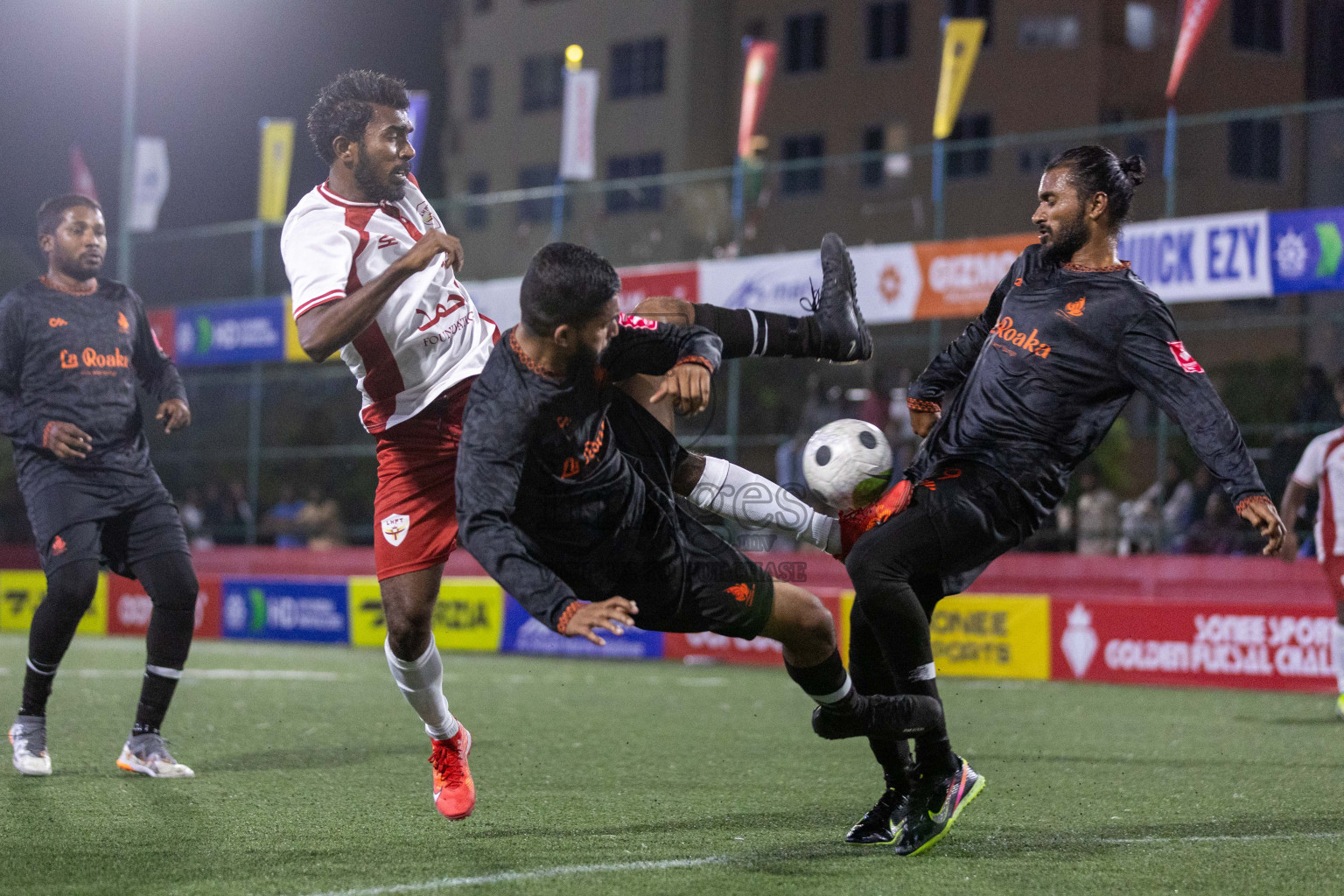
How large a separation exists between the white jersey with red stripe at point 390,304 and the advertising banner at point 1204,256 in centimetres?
954

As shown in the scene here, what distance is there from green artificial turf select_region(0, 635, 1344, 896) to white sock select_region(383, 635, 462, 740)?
33 centimetres

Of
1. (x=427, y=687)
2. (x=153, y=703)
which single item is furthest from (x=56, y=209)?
(x=427, y=687)

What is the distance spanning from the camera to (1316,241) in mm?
13766

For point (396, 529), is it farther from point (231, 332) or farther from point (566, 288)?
point (231, 332)

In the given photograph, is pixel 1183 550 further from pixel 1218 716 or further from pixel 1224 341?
pixel 1218 716

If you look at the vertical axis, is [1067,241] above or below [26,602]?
above

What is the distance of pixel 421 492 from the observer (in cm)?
588

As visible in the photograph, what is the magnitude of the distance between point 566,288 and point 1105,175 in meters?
1.98

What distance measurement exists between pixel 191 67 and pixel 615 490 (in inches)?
1320

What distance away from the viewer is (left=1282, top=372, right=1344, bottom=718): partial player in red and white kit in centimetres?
1042

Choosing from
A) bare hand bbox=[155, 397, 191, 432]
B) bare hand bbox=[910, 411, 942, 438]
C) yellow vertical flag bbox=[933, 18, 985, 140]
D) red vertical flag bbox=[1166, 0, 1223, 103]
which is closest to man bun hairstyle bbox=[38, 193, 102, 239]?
bare hand bbox=[155, 397, 191, 432]

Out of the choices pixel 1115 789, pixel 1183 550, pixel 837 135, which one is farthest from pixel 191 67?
pixel 1115 789

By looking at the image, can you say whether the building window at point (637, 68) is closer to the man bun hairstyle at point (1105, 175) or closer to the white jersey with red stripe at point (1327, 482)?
the white jersey with red stripe at point (1327, 482)

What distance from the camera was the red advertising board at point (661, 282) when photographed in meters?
17.9
